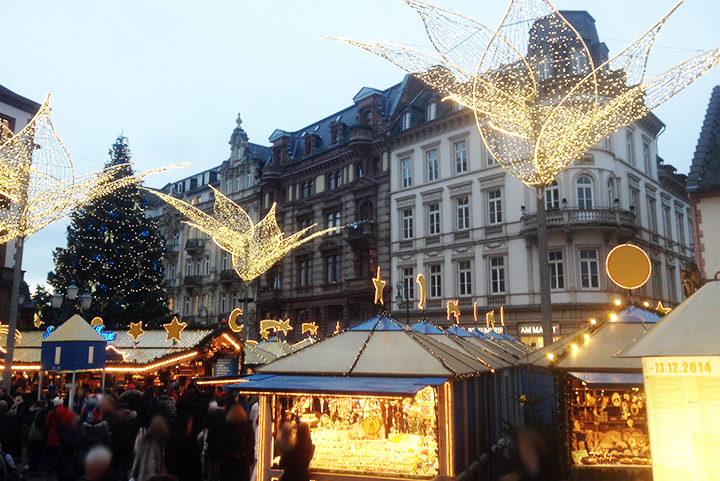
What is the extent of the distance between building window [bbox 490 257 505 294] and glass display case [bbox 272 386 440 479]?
70.1 feet

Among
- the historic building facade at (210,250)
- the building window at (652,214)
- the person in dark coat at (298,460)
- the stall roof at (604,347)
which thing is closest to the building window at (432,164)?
the building window at (652,214)

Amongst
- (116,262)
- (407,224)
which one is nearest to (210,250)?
(116,262)

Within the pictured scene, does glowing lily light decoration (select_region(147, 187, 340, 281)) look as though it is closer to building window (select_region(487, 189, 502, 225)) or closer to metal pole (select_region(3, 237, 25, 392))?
metal pole (select_region(3, 237, 25, 392))

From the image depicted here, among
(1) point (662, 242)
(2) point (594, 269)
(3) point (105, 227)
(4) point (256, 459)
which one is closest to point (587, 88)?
(4) point (256, 459)

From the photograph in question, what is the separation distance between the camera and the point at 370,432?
10.3 meters

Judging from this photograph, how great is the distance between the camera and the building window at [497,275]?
101ft

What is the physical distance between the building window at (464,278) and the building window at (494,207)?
273 cm

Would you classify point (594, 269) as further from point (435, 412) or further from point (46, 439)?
point (46, 439)

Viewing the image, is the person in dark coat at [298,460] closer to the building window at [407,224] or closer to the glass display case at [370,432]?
the glass display case at [370,432]

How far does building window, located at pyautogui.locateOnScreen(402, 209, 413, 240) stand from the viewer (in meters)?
35.6

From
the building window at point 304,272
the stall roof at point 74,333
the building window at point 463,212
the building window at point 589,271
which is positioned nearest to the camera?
the stall roof at point 74,333

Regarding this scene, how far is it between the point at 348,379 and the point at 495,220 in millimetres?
23463

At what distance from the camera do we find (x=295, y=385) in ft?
31.0

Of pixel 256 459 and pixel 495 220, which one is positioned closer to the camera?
pixel 256 459
